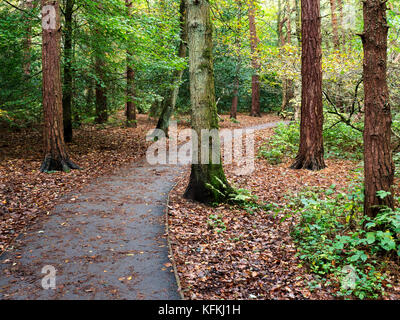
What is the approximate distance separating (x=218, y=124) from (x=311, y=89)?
318 cm

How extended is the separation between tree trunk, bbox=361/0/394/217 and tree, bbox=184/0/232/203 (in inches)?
125

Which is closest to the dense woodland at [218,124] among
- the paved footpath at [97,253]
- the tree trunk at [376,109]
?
the tree trunk at [376,109]

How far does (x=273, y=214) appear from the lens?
6.61 m

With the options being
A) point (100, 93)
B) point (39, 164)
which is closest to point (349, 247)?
point (39, 164)

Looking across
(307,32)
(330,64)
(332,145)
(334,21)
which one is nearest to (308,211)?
(307,32)

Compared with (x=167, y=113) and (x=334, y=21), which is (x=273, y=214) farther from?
(x=334, y=21)

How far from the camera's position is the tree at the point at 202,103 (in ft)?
21.7

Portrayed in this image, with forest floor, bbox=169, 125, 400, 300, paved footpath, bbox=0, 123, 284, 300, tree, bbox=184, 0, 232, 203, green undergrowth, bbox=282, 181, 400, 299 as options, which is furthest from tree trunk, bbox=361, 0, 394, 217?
paved footpath, bbox=0, 123, 284, 300

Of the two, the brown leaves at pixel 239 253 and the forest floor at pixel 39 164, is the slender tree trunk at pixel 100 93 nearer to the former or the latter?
the forest floor at pixel 39 164

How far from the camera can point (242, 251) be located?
203 inches

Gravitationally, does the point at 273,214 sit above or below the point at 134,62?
below

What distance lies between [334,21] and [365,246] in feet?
53.5

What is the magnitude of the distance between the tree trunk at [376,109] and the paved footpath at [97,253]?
3.41m
